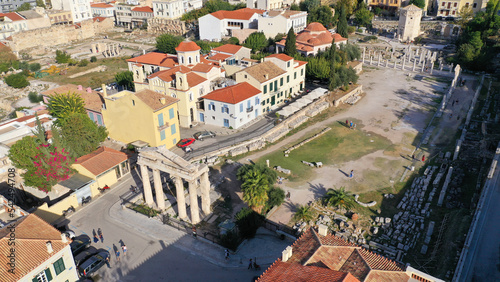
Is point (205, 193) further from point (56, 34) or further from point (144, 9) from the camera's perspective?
point (144, 9)

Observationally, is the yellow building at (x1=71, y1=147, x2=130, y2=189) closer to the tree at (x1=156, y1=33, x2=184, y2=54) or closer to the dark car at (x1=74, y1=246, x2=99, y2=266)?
the dark car at (x1=74, y1=246, x2=99, y2=266)

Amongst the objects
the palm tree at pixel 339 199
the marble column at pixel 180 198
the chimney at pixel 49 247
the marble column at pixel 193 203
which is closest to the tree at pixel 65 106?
the marble column at pixel 180 198

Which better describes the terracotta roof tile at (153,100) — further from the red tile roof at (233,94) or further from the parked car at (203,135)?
the red tile roof at (233,94)

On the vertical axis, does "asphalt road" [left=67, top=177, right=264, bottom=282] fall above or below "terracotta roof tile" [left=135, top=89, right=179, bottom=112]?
below

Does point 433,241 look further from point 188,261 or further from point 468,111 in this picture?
point 468,111

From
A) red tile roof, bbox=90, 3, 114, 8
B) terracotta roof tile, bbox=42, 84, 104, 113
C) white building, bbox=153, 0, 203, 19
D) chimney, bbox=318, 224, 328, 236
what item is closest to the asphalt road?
chimney, bbox=318, 224, 328, 236

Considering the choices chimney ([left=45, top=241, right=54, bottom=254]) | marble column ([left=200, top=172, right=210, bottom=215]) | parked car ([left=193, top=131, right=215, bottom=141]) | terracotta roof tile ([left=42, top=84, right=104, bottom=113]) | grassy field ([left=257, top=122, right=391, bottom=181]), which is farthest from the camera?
terracotta roof tile ([left=42, top=84, right=104, bottom=113])
